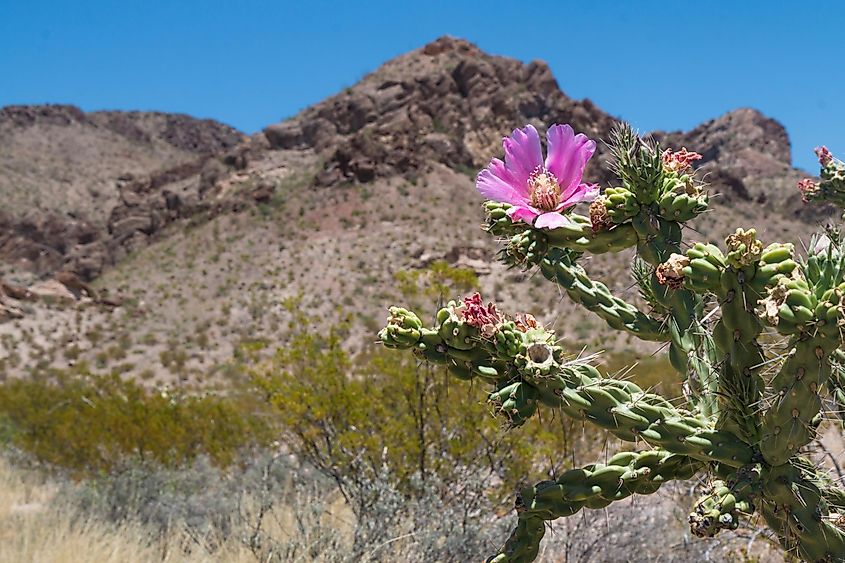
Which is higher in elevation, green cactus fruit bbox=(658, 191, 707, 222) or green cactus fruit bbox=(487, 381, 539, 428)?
green cactus fruit bbox=(658, 191, 707, 222)

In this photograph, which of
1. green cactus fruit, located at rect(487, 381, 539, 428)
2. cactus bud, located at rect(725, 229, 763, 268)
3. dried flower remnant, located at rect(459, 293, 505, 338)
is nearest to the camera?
cactus bud, located at rect(725, 229, 763, 268)

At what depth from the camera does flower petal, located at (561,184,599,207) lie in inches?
85.5

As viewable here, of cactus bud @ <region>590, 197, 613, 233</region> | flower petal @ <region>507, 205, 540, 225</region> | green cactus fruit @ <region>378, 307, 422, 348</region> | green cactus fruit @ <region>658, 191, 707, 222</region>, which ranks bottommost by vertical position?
green cactus fruit @ <region>378, 307, 422, 348</region>

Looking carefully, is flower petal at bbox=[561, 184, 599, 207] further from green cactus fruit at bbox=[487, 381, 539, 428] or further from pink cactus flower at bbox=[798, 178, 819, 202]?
pink cactus flower at bbox=[798, 178, 819, 202]

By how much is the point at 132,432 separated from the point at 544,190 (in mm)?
7122

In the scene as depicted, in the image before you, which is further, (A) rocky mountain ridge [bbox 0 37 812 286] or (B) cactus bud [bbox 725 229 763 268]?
(A) rocky mountain ridge [bbox 0 37 812 286]

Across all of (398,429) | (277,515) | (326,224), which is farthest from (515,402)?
(326,224)

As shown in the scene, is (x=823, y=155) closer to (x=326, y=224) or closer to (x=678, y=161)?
(x=678, y=161)

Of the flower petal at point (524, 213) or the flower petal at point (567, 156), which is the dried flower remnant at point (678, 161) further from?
the flower petal at point (524, 213)

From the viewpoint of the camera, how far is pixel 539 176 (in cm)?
220

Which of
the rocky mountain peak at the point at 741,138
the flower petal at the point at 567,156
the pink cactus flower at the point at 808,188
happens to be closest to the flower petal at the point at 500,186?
the flower petal at the point at 567,156

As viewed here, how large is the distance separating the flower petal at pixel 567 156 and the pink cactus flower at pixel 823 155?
2.25 meters

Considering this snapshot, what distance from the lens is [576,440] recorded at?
21.2ft

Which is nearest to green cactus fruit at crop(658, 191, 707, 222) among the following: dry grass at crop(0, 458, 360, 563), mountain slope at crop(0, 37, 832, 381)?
dry grass at crop(0, 458, 360, 563)
